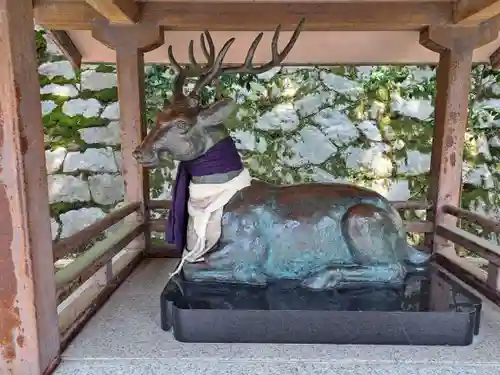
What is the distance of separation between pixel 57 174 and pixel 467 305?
3574 mm

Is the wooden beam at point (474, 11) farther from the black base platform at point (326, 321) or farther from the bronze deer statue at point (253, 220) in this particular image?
the black base platform at point (326, 321)

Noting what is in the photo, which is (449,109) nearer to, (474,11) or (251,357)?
(474,11)

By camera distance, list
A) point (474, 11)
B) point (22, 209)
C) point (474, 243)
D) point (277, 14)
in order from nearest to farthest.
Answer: point (22, 209) → point (474, 243) → point (474, 11) → point (277, 14)

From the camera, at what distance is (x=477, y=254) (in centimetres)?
188

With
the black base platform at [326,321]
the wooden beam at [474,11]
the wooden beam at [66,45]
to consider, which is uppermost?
the wooden beam at [474,11]

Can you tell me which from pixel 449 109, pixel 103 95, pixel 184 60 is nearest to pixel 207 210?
pixel 449 109

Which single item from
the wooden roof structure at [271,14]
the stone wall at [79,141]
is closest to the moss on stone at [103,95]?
the stone wall at [79,141]

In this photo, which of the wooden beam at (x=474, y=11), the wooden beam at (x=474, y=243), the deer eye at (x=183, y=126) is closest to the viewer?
the deer eye at (x=183, y=126)

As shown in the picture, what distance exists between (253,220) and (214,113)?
373 mm

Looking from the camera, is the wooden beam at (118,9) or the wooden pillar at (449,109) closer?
the wooden beam at (118,9)

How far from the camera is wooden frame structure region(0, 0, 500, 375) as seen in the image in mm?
1255

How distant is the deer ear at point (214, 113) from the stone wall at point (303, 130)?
262 centimetres

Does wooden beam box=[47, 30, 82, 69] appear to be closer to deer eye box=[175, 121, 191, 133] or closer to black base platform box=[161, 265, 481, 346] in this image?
deer eye box=[175, 121, 191, 133]

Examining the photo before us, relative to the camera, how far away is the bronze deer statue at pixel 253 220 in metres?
1.53
